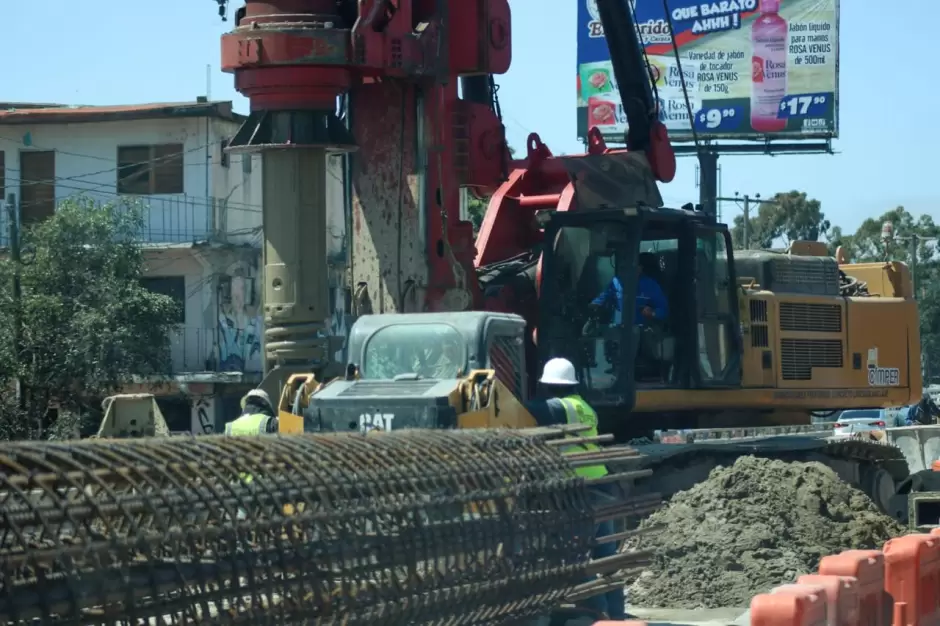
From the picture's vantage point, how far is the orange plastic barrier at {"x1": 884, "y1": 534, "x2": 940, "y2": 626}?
34.1 ft

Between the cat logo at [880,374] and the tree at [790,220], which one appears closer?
the cat logo at [880,374]

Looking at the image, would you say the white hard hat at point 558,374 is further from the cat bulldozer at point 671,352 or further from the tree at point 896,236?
the tree at point 896,236

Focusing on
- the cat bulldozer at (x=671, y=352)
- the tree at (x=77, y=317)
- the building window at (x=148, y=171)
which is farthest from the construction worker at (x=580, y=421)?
the building window at (x=148, y=171)

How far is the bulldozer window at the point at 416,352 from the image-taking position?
1211 centimetres

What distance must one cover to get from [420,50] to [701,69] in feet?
125

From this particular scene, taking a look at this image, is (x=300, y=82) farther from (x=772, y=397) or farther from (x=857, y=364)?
(x=857, y=364)

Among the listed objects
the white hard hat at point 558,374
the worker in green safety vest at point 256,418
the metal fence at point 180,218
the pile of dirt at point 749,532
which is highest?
the metal fence at point 180,218

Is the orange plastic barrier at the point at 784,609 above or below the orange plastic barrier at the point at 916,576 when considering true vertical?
above

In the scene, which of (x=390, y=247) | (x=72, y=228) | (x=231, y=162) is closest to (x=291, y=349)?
(x=390, y=247)

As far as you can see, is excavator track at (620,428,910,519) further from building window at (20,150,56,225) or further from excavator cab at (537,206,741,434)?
building window at (20,150,56,225)

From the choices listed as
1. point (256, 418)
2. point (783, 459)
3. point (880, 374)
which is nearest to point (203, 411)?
point (880, 374)

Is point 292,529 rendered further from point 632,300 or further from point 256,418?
point 632,300

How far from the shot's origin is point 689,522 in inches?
546

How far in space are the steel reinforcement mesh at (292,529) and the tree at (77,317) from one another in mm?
20956
